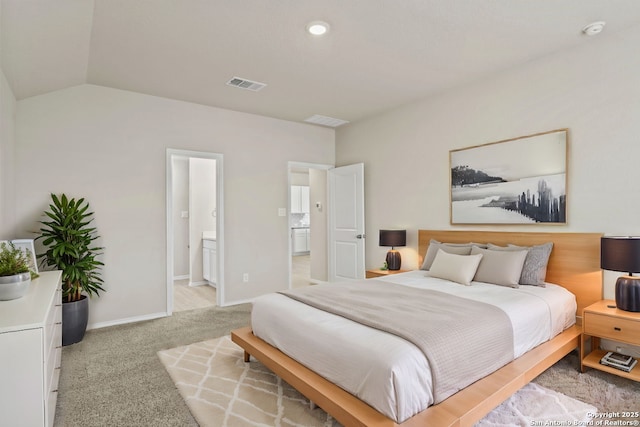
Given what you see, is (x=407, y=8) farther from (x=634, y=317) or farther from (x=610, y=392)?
(x=610, y=392)

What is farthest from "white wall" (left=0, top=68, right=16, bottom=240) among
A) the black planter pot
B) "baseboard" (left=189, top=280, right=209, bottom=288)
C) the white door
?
the white door

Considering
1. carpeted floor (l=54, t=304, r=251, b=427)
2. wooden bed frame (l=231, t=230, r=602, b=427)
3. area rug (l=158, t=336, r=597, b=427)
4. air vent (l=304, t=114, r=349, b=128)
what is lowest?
carpeted floor (l=54, t=304, r=251, b=427)

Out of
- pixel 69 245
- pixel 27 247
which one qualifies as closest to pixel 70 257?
pixel 69 245

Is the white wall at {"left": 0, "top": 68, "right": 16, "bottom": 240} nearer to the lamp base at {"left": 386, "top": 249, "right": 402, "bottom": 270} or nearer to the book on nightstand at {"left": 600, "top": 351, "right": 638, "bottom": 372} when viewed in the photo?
the lamp base at {"left": 386, "top": 249, "right": 402, "bottom": 270}

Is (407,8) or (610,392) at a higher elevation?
(407,8)

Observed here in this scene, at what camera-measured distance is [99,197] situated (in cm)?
397

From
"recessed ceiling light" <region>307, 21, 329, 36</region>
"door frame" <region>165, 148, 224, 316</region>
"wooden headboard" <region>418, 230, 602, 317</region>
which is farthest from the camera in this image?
"door frame" <region>165, 148, 224, 316</region>

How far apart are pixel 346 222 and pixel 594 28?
372 cm

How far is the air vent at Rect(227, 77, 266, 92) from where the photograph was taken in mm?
3878

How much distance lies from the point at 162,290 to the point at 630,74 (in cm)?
520

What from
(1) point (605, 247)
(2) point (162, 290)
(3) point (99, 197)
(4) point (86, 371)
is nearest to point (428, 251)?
(1) point (605, 247)

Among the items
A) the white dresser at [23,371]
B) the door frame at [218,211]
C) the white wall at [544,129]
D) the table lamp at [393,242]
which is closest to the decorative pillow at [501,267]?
the white wall at [544,129]

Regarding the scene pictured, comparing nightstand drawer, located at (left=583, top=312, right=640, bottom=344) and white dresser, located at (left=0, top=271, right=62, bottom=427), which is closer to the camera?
white dresser, located at (left=0, top=271, right=62, bottom=427)

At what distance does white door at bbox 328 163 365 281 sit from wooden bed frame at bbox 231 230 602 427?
1.55 metres
